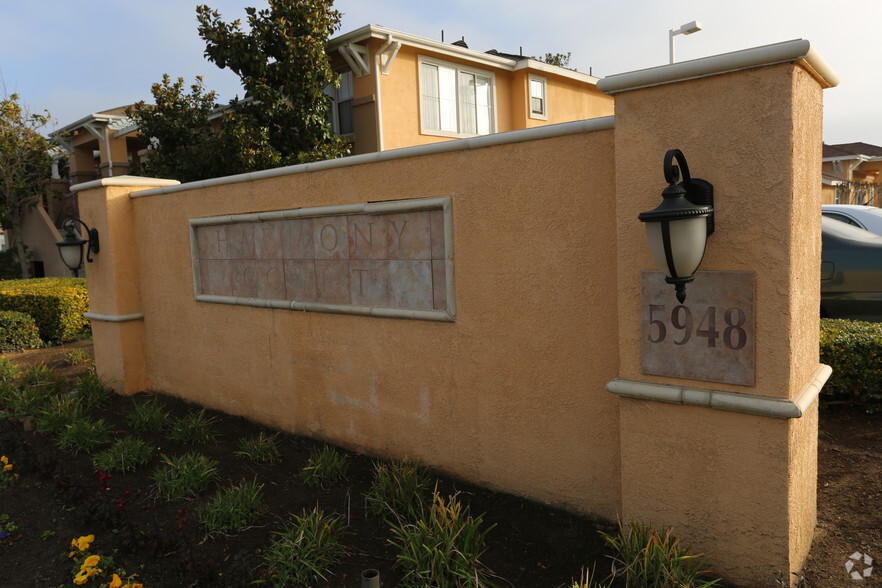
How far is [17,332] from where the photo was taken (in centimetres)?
1131

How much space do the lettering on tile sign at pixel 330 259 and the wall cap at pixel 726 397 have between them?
1.67 m

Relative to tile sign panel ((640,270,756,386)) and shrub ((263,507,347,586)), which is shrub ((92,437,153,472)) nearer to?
shrub ((263,507,347,586))

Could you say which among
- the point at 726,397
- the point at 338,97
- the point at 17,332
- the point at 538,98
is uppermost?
the point at 538,98

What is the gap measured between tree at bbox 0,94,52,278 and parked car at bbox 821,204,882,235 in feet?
70.7

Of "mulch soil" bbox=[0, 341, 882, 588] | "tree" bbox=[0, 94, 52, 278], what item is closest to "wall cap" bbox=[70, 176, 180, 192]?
"mulch soil" bbox=[0, 341, 882, 588]

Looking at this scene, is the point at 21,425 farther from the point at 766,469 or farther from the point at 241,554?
the point at 766,469

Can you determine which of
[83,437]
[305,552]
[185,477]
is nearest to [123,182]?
[83,437]

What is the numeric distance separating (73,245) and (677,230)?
7397 mm

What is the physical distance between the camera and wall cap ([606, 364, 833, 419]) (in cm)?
305

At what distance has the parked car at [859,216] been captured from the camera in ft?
26.3

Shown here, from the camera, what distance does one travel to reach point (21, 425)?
6.78 metres

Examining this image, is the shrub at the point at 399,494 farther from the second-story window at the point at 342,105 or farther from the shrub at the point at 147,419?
the second-story window at the point at 342,105

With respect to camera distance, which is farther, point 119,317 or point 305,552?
point 119,317

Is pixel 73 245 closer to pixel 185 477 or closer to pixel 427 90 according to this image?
pixel 185 477
